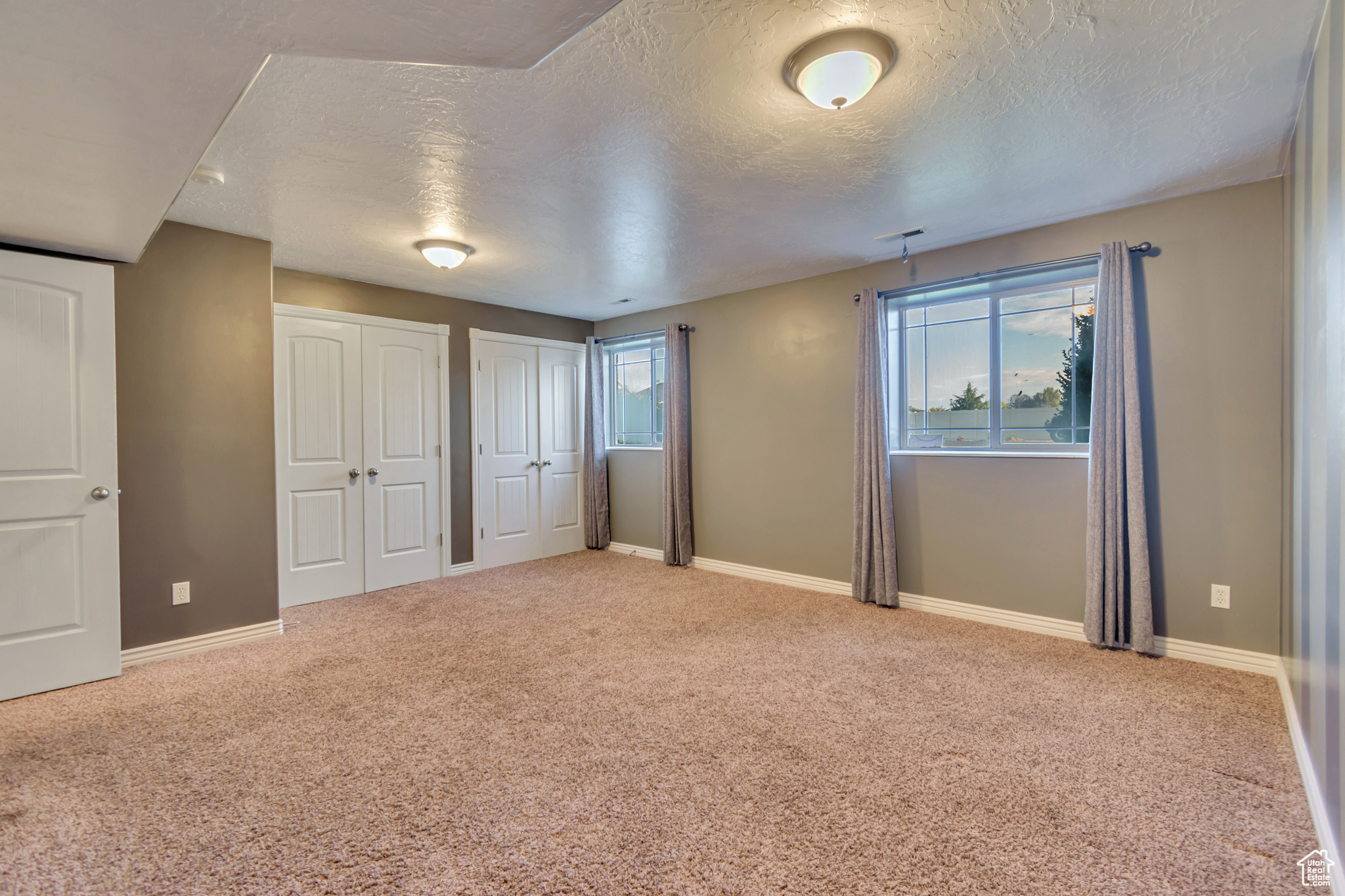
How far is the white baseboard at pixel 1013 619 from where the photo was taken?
9.66ft

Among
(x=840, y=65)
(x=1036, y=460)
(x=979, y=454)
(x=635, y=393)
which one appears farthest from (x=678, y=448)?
(x=840, y=65)

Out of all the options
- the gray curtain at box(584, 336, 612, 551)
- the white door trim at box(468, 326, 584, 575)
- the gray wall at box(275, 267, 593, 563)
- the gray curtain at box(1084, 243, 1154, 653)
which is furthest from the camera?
the gray curtain at box(584, 336, 612, 551)

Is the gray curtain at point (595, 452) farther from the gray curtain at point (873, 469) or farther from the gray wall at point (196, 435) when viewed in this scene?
the gray wall at point (196, 435)

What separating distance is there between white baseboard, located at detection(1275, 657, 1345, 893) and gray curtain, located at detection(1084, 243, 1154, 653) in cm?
61

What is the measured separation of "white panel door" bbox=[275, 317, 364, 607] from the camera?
166 inches

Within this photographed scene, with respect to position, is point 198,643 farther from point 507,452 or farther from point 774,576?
point 774,576

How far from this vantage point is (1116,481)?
3.15 m

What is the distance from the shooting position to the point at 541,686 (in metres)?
2.83

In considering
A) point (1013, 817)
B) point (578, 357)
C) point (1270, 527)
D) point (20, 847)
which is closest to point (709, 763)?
point (1013, 817)

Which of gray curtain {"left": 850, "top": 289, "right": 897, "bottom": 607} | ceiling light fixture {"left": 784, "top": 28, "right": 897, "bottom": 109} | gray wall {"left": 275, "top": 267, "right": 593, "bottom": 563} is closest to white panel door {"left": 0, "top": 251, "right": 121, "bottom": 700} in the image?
gray wall {"left": 275, "top": 267, "right": 593, "bottom": 563}

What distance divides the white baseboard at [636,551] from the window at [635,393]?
1.03m

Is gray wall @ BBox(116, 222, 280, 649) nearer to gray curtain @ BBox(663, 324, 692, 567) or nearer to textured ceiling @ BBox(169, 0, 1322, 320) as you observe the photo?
textured ceiling @ BBox(169, 0, 1322, 320)

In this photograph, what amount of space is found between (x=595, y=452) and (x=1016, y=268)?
3.96 m

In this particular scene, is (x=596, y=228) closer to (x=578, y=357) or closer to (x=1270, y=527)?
(x=578, y=357)
